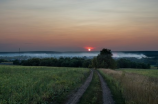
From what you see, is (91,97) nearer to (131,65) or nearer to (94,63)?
(94,63)

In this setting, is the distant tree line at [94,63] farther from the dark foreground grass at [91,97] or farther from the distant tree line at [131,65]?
the dark foreground grass at [91,97]

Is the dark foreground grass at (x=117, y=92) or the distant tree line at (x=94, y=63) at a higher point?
the dark foreground grass at (x=117, y=92)

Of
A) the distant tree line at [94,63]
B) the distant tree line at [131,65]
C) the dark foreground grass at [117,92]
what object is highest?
the dark foreground grass at [117,92]

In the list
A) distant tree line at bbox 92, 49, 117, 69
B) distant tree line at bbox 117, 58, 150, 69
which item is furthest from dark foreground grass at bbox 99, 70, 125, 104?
distant tree line at bbox 117, 58, 150, 69

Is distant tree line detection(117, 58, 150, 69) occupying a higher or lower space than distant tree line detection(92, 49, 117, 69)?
lower

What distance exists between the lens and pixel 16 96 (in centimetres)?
1193

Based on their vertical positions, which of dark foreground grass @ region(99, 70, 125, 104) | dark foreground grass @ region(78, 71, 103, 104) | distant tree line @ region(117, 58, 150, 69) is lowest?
distant tree line @ region(117, 58, 150, 69)

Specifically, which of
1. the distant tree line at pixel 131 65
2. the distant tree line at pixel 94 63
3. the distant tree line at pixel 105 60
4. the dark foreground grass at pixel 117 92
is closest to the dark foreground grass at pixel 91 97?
the dark foreground grass at pixel 117 92

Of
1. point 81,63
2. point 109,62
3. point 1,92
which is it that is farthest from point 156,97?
point 81,63

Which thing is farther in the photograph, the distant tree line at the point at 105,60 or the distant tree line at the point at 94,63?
the distant tree line at the point at 94,63

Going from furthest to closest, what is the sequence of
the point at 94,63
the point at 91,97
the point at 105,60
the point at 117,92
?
1. the point at 94,63
2. the point at 105,60
3. the point at 117,92
4. the point at 91,97

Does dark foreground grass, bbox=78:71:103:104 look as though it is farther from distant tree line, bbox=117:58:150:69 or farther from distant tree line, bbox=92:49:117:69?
distant tree line, bbox=117:58:150:69

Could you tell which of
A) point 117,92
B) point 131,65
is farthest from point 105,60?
point 117,92

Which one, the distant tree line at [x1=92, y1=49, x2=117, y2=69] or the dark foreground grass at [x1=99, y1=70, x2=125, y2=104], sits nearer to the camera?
the dark foreground grass at [x1=99, y1=70, x2=125, y2=104]
